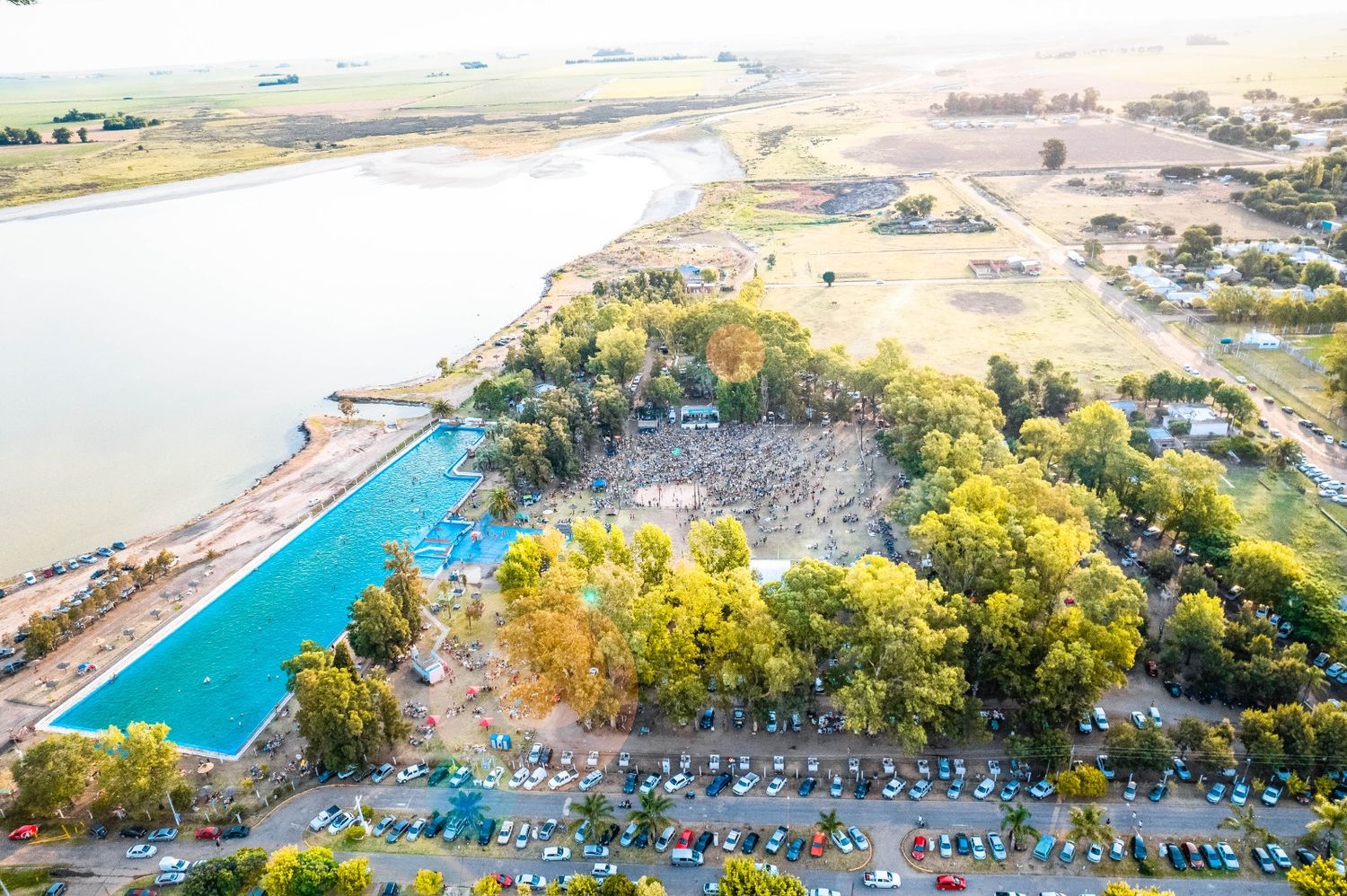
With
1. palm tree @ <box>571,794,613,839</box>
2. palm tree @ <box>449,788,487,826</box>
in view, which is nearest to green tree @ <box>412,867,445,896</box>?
palm tree @ <box>449,788,487,826</box>

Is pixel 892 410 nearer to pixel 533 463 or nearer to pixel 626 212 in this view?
pixel 533 463

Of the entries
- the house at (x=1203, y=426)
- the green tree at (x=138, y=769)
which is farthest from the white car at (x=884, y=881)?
the house at (x=1203, y=426)

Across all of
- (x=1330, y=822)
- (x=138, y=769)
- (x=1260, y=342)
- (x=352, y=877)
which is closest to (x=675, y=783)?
(x=352, y=877)

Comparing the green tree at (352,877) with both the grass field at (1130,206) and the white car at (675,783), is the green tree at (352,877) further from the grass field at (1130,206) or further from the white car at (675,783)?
the grass field at (1130,206)

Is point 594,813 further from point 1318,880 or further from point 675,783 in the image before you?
point 1318,880

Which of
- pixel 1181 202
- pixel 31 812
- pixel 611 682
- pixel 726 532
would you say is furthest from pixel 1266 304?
pixel 31 812

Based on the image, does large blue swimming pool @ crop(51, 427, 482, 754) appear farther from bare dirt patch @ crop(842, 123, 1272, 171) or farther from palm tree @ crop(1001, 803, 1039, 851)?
bare dirt patch @ crop(842, 123, 1272, 171)
